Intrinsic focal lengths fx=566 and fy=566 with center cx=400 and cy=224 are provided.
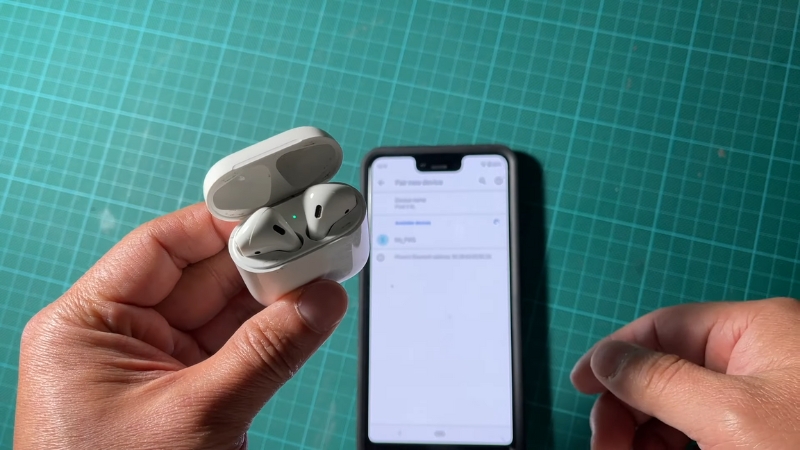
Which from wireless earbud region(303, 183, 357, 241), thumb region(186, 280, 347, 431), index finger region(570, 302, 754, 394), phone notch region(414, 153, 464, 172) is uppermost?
phone notch region(414, 153, 464, 172)

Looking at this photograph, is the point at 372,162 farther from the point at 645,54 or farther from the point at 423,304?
the point at 645,54

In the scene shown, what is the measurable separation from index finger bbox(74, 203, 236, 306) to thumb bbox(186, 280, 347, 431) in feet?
0.67

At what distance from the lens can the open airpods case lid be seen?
0.50 metres

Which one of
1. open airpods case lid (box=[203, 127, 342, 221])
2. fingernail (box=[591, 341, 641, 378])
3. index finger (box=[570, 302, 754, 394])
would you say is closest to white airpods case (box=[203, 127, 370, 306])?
open airpods case lid (box=[203, 127, 342, 221])

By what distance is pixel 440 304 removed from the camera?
96 centimetres

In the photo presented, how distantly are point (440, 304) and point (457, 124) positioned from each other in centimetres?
34

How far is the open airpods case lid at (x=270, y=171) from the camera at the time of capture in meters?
0.50

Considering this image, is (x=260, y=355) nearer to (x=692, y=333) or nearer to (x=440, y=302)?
(x=440, y=302)

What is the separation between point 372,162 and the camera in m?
1.02

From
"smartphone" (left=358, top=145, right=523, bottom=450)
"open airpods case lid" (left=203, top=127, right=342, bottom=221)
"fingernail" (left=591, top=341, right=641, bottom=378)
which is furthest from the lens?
"smartphone" (left=358, top=145, right=523, bottom=450)

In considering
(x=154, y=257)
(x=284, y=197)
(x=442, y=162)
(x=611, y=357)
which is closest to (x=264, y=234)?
(x=284, y=197)

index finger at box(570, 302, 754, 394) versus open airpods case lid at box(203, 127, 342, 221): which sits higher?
open airpods case lid at box(203, 127, 342, 221)

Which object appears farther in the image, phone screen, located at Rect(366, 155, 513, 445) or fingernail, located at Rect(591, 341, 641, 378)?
phone screen, located at Rect(366, 155, 513, 445)

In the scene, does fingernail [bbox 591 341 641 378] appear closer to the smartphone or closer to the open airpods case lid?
the smartphone
